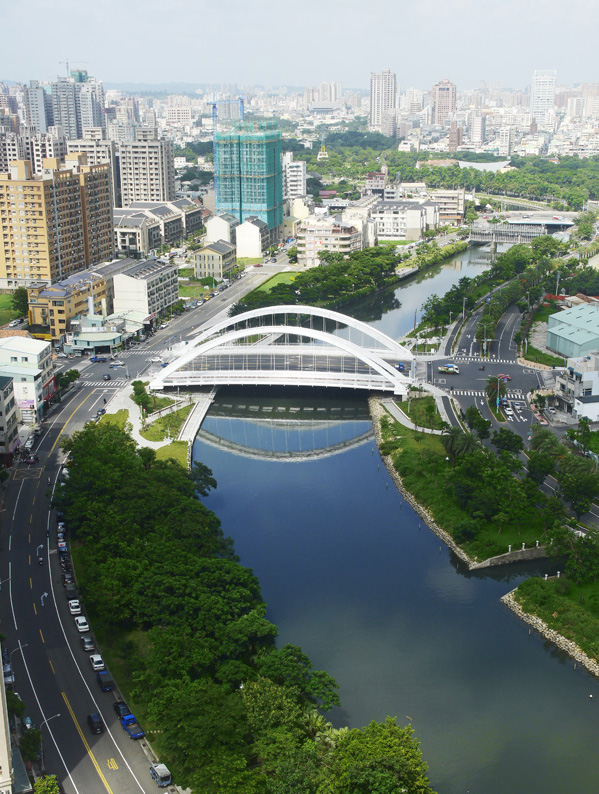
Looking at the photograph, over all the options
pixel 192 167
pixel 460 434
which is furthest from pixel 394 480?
pixel 192 167

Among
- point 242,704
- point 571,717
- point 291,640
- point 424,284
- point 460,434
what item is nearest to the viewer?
point 242,704

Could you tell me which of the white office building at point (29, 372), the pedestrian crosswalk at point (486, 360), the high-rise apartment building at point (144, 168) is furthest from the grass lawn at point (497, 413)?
the high-rise apartment building at point (144, 168)

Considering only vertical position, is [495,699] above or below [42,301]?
below

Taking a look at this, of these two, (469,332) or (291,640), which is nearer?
(291,640)

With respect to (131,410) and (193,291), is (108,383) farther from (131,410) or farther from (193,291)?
(193,291)

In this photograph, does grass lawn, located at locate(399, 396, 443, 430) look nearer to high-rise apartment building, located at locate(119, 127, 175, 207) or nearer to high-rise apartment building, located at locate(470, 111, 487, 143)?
high-rise apartment building, located at locate(119, 127, 175, 207)

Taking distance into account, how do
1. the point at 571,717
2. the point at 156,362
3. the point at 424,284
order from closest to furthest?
the point at 571,717 → the point at 156,362 → the point at 424,284

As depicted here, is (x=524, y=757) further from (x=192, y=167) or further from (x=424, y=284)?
(x=192, y=167)
